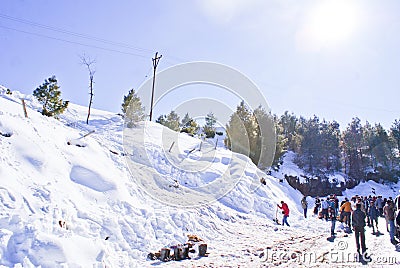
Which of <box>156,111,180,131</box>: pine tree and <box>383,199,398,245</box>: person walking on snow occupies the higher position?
<box>156,111,180,131</box>: pine tree

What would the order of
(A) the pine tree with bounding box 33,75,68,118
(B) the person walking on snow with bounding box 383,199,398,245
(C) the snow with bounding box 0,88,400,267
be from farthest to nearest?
1. (A) the pine tree with bounding box 33,75,68,118
2. (B) the person walking on snow with bounding box 383,199,398,245
3. (C) the snow with bounding box 0,88,400,267

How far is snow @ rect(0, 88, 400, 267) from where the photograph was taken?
638cm

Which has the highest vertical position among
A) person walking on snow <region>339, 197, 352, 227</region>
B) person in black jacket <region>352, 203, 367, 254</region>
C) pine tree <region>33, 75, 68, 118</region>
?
pine tree <region>33, 75, 68, 118</region>

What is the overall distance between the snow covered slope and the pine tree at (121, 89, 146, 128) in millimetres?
7416

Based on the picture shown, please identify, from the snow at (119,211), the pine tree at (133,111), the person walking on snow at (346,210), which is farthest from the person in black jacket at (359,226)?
the pine tree at (133,111)

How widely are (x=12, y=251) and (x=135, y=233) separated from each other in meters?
3.61

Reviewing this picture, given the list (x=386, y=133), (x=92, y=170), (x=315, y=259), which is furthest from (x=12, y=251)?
(x=386, y=133)

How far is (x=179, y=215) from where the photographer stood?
1115cm

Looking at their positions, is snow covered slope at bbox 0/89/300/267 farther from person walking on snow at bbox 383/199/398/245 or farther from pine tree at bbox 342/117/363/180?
pine tree at bbox 342/117/363/180

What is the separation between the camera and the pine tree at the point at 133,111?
25945mm

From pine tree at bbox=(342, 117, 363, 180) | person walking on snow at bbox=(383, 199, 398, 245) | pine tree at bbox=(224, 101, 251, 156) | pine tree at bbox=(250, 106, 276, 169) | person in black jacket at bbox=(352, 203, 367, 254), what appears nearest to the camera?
person in black jacket at bbox=(352, 203, 367, 254)

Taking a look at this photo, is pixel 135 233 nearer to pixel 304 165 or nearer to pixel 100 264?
pixel 100 264

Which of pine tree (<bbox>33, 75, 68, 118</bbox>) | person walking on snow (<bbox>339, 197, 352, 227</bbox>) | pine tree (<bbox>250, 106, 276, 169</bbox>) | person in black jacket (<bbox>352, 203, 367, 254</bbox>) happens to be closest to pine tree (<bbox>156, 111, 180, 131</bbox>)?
pine tree (<bbox>250, 106, 276, 169</bbox>)

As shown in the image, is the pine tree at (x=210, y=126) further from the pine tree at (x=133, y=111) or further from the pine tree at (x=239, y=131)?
the pine tree at (x=133, y=111)
